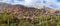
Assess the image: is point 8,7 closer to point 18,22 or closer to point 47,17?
point 18,22

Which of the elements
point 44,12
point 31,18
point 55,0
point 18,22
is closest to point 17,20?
point 18,22

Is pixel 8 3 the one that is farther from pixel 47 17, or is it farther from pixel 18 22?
pixel 47 17

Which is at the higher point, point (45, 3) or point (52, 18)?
point (45, 3)

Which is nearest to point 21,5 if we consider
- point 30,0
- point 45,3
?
point 30,0

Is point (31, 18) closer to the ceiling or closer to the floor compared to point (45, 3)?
closer to the floor

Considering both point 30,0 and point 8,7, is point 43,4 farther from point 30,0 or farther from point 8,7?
point 8,7

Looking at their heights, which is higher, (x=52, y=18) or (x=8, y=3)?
(x=8, y=3)

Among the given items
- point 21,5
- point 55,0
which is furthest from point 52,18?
point 21,5
